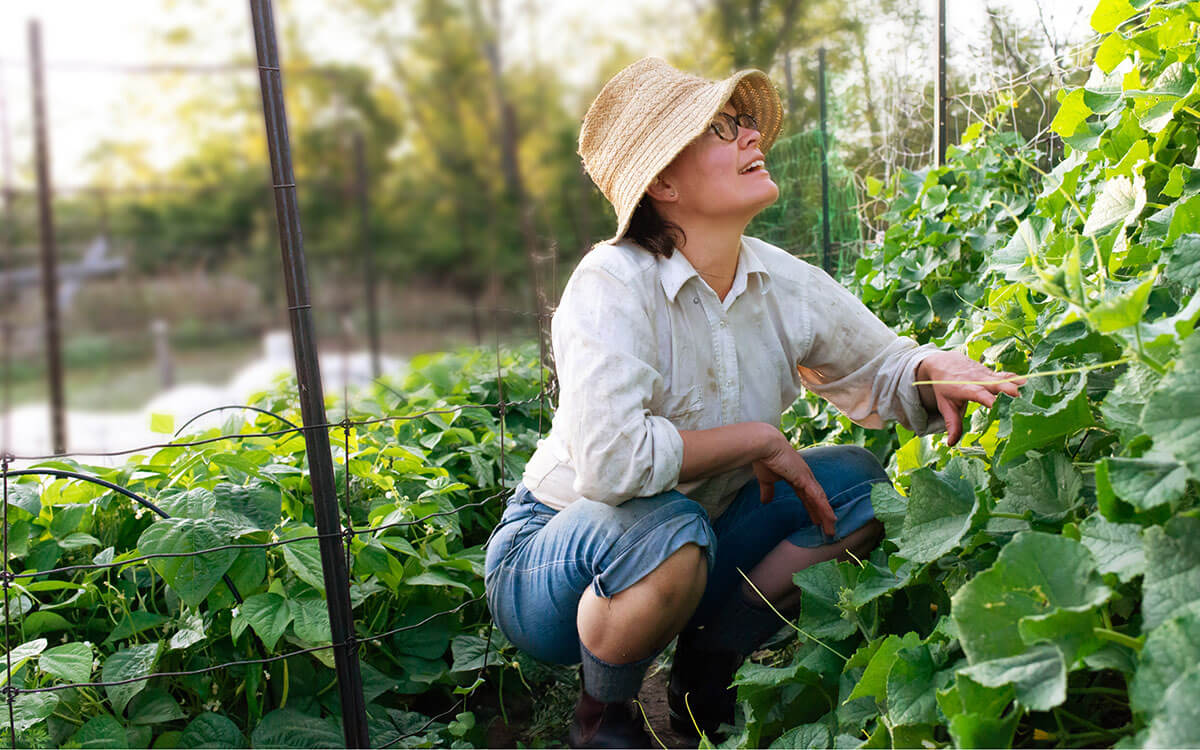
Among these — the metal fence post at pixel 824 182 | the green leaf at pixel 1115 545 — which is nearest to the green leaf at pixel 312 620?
the green leaf at pixel 1115 545

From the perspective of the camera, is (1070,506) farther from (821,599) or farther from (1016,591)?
(821,599)

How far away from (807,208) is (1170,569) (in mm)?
2933

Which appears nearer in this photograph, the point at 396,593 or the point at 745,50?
the point at 396,593

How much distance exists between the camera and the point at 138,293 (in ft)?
8.97

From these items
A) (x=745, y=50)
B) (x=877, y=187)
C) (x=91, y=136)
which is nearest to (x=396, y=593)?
(x=91, y=136)

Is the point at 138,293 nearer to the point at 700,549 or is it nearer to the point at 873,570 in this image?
the point at 700,549

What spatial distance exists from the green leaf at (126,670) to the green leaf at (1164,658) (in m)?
1.47

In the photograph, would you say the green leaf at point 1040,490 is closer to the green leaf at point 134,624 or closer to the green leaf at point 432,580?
the green leaf at point 432,580

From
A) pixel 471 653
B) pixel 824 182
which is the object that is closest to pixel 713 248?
pixel 471 653

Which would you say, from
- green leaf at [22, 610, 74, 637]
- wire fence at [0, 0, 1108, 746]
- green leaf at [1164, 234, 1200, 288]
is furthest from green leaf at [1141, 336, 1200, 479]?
green leaf at [22, 610, 74, 637]

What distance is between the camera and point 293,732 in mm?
1744

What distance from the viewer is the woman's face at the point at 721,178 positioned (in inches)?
64.9

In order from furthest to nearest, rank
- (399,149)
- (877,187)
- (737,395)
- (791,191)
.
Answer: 1. (791,191)
2. (877,187)
3. (399,149)
4. (737,395)

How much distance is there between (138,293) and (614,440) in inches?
70.5
